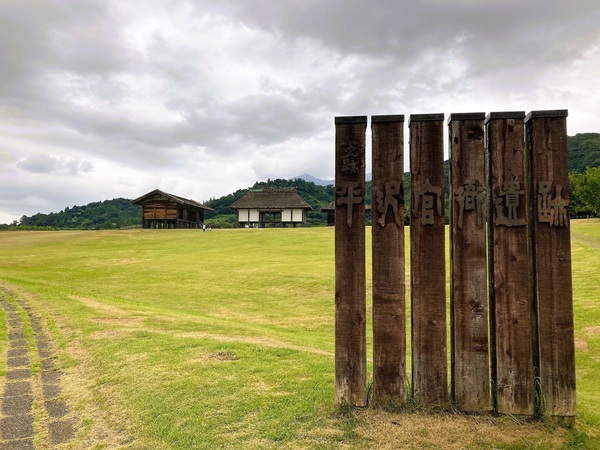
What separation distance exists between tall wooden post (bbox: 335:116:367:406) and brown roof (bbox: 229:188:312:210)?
156 feet

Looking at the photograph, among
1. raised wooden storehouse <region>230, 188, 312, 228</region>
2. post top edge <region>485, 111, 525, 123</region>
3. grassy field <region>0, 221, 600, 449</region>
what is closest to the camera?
grassy field <region>0, 221, 600, 449</region>

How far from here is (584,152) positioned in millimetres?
61750

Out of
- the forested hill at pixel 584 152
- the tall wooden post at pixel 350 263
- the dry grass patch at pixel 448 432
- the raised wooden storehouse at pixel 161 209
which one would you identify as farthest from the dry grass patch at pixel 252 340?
the forested hill at pixel 584 152

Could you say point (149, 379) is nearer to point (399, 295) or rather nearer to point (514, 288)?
point (399, 295)

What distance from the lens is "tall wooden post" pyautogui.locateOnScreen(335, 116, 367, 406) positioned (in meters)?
4.40

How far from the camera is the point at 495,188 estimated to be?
4.30 meters

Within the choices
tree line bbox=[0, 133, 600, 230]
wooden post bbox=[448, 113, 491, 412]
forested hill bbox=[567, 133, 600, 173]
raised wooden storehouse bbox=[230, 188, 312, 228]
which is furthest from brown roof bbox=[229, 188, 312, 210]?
wooden post bbox=[448, 113, 491, 412]

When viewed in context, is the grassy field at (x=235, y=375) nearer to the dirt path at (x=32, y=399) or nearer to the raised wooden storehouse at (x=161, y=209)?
A: the dirt path at (x=32, y=399)

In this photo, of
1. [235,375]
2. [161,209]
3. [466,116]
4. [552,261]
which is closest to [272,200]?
[161,209]

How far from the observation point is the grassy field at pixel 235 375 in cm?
390

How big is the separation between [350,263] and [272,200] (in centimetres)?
4967

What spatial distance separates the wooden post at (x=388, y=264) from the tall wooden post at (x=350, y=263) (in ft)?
0.43

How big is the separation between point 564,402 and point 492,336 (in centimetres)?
84

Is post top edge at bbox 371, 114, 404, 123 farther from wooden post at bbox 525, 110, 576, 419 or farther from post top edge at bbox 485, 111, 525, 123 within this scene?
wooden post at bbox 525, 110, 576, 419
